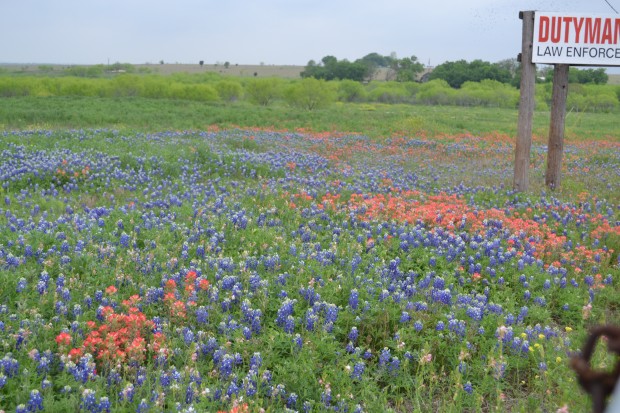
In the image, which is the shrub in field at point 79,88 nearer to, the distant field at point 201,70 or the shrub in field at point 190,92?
the shrub in field at point 190,92

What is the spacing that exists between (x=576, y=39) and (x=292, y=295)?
8.00m

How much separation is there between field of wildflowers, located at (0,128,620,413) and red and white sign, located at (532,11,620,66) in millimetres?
2551

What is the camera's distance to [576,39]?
962 cm

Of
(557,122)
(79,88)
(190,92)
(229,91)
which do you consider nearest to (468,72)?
(229,91)

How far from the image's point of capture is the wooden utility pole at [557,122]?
1003 centimetres

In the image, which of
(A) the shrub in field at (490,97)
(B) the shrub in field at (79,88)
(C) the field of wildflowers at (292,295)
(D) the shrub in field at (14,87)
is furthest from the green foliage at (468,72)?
(C) the field of wildflowers at (292,295)

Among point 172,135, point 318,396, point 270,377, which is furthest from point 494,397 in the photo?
point 172,135

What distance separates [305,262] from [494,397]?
2292mm

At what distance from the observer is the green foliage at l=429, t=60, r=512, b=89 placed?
287ft

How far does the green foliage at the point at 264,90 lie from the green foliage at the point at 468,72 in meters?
51.2

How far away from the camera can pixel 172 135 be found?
55.1ft

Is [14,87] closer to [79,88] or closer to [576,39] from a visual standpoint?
[79,88]

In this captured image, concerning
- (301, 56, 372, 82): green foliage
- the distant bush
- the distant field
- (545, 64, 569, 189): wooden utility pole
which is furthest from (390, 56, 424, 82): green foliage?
(545, 64, 569, 189): wooden utility pole

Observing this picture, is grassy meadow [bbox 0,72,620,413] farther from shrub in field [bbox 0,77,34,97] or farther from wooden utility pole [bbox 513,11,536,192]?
shrub in field [bbox 0,77,34,97]
